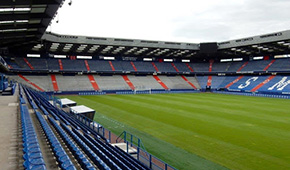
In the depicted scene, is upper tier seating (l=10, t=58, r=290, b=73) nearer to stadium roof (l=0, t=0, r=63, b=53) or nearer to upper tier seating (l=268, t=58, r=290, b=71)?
upper tier seating (l=268, t=58, r=290, b=71)

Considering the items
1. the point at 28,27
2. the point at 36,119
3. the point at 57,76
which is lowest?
the point at 36,119

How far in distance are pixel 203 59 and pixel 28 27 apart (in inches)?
2319

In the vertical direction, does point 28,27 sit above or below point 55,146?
above

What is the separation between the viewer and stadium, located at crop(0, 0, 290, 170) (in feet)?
29.7

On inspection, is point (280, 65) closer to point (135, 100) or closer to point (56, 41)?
point (135, 100)

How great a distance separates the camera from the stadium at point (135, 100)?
29.7 ft

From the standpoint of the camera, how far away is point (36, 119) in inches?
473

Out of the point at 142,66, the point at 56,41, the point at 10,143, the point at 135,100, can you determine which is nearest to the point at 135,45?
the point at 142,66

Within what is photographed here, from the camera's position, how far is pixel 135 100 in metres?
36.3

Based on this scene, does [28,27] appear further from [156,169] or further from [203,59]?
[203,59]

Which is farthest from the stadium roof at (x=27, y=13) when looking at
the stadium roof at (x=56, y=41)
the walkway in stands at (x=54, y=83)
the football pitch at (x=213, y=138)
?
the walkway in stands at (x=54, y=83)

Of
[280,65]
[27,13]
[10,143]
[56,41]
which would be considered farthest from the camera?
[280,65]

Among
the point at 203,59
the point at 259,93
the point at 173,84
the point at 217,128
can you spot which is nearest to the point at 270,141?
the point at 217,128

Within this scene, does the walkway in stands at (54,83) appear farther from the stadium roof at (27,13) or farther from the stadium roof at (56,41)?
the stadium roof at (27,13)
